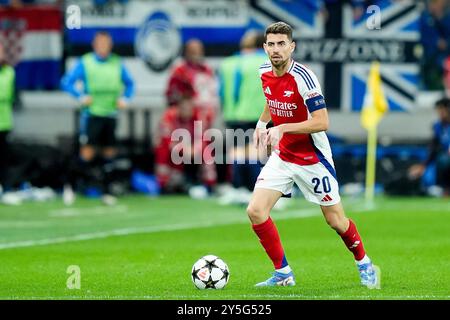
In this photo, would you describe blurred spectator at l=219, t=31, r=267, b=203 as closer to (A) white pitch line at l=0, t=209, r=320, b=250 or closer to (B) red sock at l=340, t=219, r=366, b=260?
(A) white pitch line at l=0, t=209, r=320, b=250

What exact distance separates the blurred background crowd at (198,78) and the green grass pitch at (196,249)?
1.35 m

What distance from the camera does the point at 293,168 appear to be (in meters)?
11.3

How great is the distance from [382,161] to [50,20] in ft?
21.4

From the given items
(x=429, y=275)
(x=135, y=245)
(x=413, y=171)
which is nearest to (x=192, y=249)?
(x=135, y=245)

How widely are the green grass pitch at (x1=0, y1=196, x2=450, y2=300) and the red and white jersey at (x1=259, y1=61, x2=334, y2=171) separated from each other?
3.68ft

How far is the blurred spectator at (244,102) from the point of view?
2025 cm

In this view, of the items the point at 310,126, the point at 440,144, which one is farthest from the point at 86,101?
the point at 310,126

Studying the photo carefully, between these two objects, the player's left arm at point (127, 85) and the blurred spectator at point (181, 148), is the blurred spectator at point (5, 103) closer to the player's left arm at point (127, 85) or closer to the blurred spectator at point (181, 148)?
the player's left arm at point (127, 85)

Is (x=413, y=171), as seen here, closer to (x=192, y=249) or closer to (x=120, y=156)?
(x=120, y=156)

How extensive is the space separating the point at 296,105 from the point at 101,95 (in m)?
10.9

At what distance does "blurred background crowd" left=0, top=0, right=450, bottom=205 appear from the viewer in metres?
23.1
